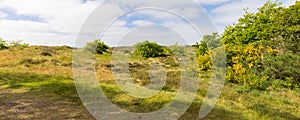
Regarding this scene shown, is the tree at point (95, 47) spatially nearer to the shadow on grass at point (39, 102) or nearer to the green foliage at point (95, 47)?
the green foliage at point (95, 47)

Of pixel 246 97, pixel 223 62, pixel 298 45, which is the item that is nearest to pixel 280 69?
pixel 298 45

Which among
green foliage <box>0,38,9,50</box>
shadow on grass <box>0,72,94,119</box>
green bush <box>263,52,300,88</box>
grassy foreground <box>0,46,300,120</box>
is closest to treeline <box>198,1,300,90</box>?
green bush <box>263,52,300,88</box>

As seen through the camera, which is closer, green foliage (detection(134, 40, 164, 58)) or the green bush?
the green bush

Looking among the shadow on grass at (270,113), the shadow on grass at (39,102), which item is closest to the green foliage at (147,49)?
the shadow on grass at (39,102)

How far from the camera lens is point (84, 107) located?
675 cm

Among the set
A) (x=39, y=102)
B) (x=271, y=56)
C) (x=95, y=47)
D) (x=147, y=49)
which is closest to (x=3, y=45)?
(x=95, y=47)

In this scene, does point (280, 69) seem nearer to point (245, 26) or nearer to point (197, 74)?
point (197, 74)

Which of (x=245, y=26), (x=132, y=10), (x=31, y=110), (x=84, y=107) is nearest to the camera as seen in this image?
(x=31, y=110)

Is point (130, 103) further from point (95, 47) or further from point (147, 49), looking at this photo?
point (95, 47)

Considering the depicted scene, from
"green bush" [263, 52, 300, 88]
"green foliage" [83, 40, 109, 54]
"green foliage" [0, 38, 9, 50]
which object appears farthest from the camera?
"green foliage" [0, 38, 9, 50]

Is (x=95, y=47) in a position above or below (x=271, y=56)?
above

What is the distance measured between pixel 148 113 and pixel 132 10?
3256mm

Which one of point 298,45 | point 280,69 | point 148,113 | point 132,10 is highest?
point 132,10

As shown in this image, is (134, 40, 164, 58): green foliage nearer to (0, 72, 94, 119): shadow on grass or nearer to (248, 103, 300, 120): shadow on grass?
(0, 72, 94, 119): shadow on grass
